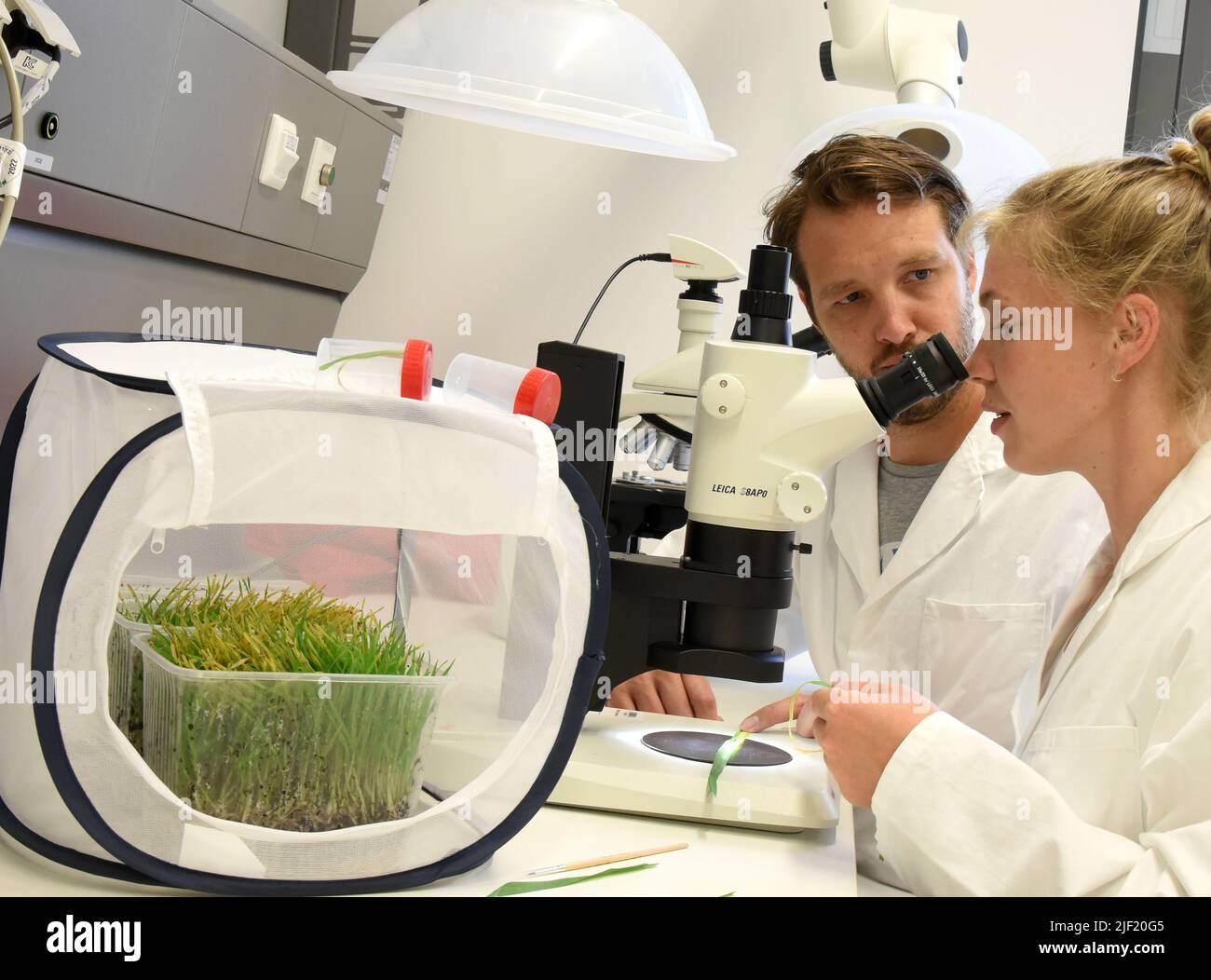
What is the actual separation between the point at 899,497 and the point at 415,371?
121 cm

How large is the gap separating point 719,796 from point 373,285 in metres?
1.83

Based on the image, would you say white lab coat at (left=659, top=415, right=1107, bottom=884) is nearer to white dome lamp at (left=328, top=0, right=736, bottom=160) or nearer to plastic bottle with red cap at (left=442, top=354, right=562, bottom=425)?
white dome lamp at (left=328, top=0, right=736, bottom=160)

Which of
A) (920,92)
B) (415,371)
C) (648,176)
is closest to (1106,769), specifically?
(415,371)

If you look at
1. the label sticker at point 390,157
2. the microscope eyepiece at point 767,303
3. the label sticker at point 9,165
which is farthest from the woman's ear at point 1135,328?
the label sticker at point 390,157

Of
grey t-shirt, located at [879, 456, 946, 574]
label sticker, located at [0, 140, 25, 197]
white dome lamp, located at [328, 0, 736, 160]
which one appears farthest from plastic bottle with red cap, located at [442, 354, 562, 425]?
grey t-shirt, located at [879, 456, 946, 574]

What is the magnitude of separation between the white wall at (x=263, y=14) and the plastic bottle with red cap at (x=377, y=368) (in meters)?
1.55

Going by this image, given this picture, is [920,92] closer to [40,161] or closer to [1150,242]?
[1150,242]

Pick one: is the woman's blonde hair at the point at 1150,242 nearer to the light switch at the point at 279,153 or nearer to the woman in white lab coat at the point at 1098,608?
the woman in white lab coat at the point at 1098,608

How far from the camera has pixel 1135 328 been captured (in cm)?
104

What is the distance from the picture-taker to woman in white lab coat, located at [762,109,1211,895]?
0.86 meters

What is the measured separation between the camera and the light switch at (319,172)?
1.95 meters

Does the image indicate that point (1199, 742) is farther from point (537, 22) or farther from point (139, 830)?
point (537, 22)

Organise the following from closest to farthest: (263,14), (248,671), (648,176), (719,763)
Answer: (248,671), (719,763), (263,14), (648,176)

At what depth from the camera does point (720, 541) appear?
1.04 m
